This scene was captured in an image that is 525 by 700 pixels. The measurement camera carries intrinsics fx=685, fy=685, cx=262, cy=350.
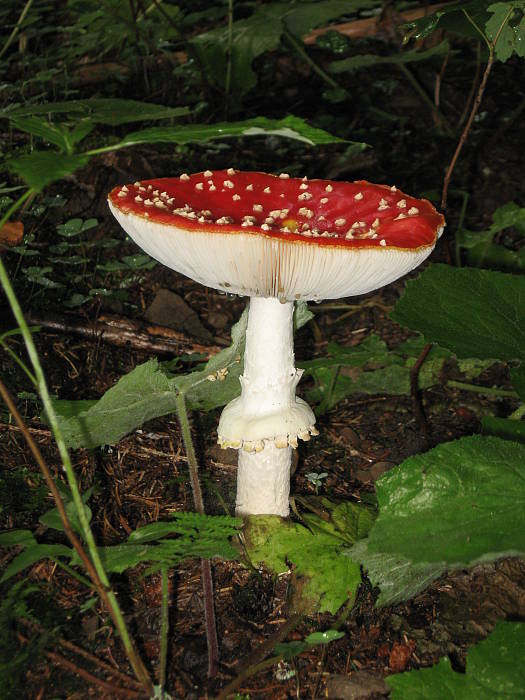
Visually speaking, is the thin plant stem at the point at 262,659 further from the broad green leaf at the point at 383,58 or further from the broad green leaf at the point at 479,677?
the broad green leaf at the point at 383,58

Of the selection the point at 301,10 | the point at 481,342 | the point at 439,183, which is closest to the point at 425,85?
the point at 439,183

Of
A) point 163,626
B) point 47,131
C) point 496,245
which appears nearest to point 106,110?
point 47,131

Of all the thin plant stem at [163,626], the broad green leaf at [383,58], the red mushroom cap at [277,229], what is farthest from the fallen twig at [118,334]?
the broad green leaf at [383,58]

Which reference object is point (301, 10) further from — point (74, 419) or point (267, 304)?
point (74, 419)

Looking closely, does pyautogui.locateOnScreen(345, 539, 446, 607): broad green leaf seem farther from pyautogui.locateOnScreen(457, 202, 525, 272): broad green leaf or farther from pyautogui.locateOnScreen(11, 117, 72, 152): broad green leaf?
pyautogui.locateOnScreen(457, 202, 525, 272): broad green leaf

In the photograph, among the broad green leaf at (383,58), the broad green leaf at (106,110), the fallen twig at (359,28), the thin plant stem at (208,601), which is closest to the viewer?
the broad green leaf at (106,110)

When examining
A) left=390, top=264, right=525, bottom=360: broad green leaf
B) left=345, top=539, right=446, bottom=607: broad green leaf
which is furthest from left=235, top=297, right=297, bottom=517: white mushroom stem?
left=345, top=539, right=446, bottom=607: broad green leaf

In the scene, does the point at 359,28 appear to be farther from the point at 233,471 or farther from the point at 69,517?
the point at 69,517
